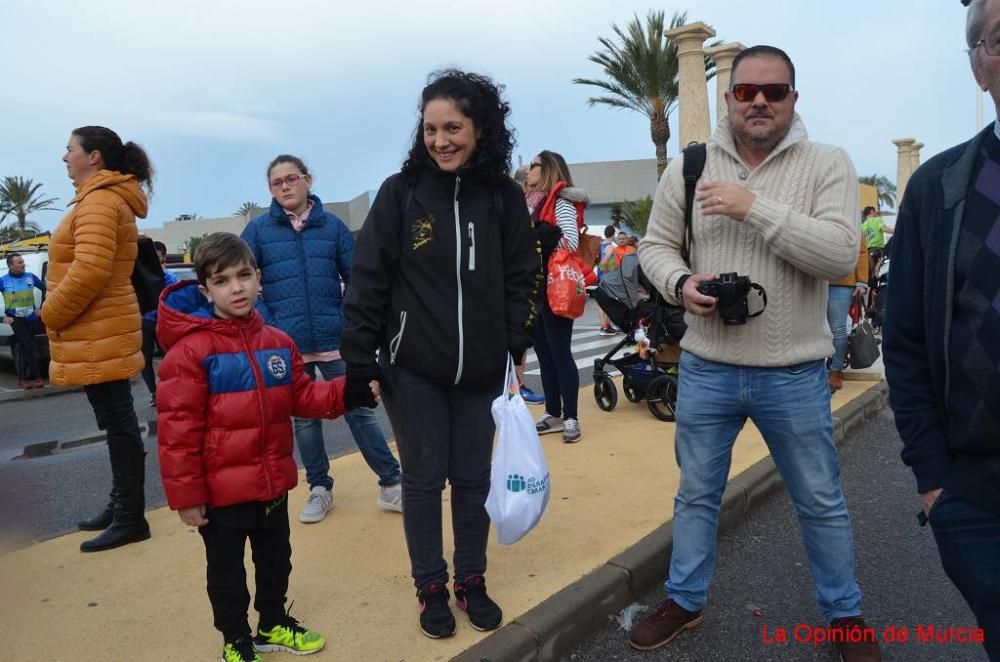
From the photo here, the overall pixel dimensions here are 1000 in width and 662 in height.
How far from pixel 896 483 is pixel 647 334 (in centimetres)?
213

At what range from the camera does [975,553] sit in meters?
1.65

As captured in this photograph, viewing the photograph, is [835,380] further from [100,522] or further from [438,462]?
[100,522]

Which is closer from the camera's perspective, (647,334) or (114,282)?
(114,282)

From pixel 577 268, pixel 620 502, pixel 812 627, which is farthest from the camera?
pixel 577 268

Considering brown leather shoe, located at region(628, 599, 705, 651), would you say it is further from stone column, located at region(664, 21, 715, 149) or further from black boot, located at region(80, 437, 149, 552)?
stone column, located at region(664, 21, 715, 149)

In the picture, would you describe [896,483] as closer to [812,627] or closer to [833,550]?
[812,627]

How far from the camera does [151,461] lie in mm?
6297

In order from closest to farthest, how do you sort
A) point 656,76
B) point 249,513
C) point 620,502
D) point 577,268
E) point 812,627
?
point 249,513 → point 812,627 → point 620,502 → point 577,268 → point 656,76

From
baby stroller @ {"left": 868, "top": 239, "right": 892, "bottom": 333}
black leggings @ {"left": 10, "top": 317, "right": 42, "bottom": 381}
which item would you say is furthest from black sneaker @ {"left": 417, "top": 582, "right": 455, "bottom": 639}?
baby stroller @ {"left": 868, "top": 239, "right": 892, "bottom": 333}

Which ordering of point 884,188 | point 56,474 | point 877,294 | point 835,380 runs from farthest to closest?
point 884,188
point 877,294
point 835,380
point 56,474

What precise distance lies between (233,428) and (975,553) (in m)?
2.17

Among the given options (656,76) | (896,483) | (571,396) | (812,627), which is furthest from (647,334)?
(656,76)

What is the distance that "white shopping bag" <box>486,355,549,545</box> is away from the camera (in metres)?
2.72

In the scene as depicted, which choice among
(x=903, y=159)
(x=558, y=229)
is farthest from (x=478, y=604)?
(x=903, y=159)
